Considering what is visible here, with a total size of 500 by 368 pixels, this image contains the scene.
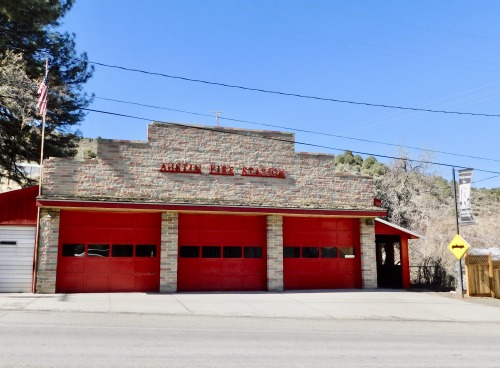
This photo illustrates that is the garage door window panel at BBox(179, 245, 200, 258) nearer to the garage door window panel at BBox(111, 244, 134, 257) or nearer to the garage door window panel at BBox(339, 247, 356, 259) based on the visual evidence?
the garage door window panel at BBox(111, 244, 134, 257)

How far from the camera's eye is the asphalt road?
7625 millimetres

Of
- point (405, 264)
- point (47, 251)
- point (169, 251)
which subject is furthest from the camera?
point (405, 264)

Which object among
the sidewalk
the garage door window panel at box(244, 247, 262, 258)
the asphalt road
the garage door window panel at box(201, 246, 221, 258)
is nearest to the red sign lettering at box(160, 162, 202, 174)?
the garage door window panel at box(201, 246, 221, 258)

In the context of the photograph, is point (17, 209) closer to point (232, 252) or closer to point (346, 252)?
point (232, 252)

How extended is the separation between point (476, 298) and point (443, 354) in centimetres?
1234

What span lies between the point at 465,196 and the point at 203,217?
36.3 feet

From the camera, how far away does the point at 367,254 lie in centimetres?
2105

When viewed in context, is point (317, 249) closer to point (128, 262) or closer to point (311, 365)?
point (128, 262)

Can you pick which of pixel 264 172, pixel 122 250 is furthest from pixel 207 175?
pixel 122 250

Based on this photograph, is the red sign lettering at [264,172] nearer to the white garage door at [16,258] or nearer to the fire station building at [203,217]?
the fire station building at [203,217]

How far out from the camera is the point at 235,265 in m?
19.7

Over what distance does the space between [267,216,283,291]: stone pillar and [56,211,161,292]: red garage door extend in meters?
4.51

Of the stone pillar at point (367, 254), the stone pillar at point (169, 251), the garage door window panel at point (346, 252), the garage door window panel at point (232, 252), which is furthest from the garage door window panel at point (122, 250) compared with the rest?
the stone pillar at point (367, 254)

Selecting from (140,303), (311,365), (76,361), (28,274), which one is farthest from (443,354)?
(28,274)
